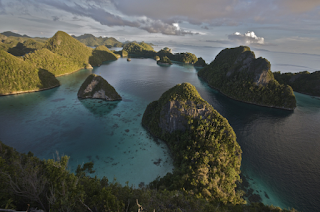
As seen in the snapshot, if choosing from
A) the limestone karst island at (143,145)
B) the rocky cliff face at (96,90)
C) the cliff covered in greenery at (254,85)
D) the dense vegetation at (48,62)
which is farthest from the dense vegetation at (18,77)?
the cliff covered in greenery at (254,85)

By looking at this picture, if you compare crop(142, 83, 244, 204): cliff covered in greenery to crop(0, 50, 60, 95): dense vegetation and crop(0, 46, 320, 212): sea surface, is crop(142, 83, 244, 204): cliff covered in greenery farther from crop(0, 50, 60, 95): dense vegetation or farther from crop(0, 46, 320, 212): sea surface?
crop(0, 50, 60, 95): dense vegetation

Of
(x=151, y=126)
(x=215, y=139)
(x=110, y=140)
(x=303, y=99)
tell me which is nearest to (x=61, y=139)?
(x=110, y=140)

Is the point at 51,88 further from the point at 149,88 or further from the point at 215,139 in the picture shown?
the point at 215,139

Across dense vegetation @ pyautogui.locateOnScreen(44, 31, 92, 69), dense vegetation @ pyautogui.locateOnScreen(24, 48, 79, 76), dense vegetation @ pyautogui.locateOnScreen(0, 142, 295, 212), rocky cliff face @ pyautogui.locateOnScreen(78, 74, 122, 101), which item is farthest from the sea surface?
dense vegetation @ pyautogui.locateOnScreen(44, 31, 92, 69)

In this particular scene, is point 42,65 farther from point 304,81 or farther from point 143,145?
point 304,81

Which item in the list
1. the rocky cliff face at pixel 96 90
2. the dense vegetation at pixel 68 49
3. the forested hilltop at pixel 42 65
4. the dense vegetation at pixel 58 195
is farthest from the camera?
the dense vegetation at pixel 68 49

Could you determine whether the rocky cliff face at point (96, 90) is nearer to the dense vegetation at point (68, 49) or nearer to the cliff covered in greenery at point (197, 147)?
the cliff covered in greenery at point (197, 147)
